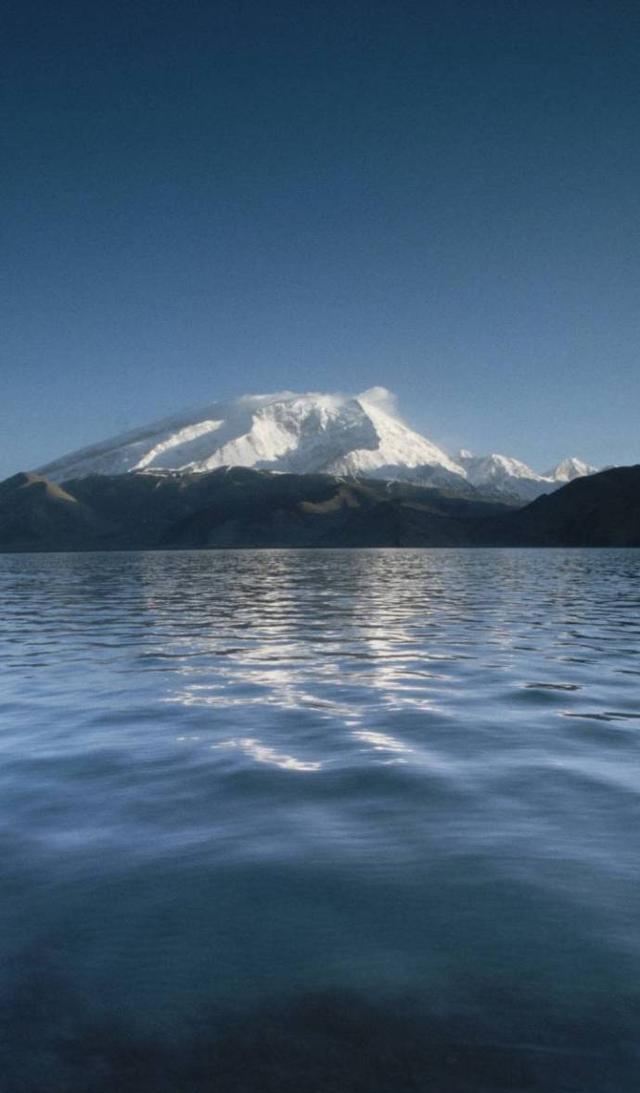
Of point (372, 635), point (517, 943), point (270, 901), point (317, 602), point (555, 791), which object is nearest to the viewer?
point (517, 943)

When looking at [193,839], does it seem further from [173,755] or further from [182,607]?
[182,607]

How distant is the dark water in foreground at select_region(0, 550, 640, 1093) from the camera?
17.4 ft

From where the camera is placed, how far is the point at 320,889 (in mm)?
7984

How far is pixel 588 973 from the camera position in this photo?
6.28 m

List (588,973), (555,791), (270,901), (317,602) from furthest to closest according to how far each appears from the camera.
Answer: (317,602) → (555,791) → (270,901) → (588,973)

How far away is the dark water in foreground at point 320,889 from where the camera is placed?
5309 mm

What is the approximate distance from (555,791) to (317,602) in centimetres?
4404

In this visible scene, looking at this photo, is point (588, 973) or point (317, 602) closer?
point (588, 973)

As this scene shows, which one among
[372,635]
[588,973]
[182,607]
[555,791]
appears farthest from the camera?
[182,607]

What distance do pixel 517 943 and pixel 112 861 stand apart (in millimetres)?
4167

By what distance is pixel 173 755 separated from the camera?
13.8 metres

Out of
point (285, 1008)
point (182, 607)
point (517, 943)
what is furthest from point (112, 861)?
point (182, 607)

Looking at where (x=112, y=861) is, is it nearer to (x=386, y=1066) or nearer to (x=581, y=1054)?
(x=386, y=1066)

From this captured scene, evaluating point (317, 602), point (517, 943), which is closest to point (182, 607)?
point (317, 602)
